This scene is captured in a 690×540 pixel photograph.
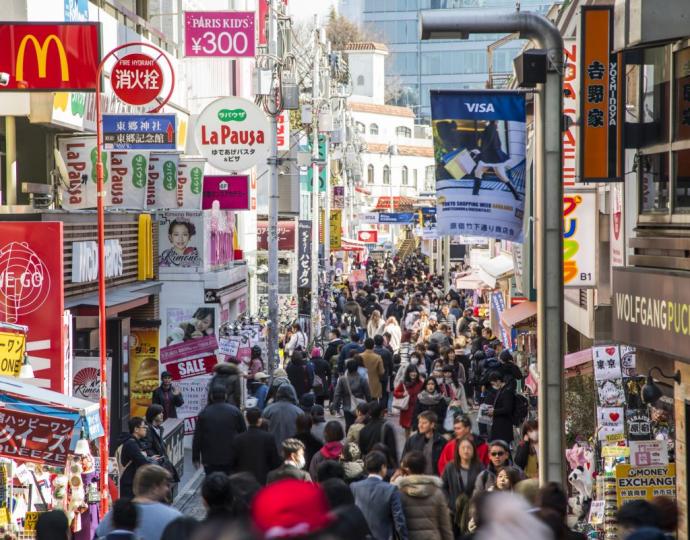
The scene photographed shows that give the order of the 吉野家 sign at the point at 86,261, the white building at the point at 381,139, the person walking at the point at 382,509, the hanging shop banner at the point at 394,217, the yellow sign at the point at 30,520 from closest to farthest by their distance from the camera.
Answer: the person walking at the point at 382,509 < the yellow sign at the point at 30,520 < the 吉野家 sign at the point at 86,261 < the hanging shop banner at the point at 394,217 < the white building at the point at 381,139

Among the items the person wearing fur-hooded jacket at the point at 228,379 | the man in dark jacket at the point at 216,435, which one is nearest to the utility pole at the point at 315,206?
the person wearing fur-hooded jacket at the point at 228,379

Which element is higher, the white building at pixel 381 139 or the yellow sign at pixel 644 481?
the white building at pixel 381 139

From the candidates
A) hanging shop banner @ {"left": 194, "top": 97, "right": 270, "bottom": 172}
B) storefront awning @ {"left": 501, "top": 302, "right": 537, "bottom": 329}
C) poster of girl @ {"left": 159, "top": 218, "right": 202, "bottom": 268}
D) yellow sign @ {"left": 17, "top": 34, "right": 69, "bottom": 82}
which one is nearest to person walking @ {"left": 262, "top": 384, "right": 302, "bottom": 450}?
yellow sign @ {"left": 17, "top": 34, "right": 69, "bottom": 82}

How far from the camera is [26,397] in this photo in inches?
451

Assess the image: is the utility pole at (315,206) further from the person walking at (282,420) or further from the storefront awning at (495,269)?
the person walking at (282,420)

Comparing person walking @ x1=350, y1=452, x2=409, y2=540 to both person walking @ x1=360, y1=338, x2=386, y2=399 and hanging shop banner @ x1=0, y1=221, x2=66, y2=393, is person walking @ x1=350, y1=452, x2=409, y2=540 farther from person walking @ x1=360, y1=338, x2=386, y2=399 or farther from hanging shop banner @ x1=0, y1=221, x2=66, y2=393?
person walking @ x1=360, y1=338, x2=386, y2=399

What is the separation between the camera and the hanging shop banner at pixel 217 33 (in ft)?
93.5

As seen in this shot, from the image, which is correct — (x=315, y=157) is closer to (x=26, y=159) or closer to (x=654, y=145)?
(x=26, y=159)

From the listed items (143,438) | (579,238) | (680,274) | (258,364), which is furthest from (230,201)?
(680,274)

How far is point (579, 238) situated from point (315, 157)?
77.3 feet

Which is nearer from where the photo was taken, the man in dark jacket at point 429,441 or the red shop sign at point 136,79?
the man in dark jacket at point 429,441

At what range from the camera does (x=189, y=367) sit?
20.4m

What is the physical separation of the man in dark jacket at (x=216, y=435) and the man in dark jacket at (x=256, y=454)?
1.02 meters

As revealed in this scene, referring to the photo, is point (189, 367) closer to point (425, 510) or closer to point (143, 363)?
point (143, 363)
